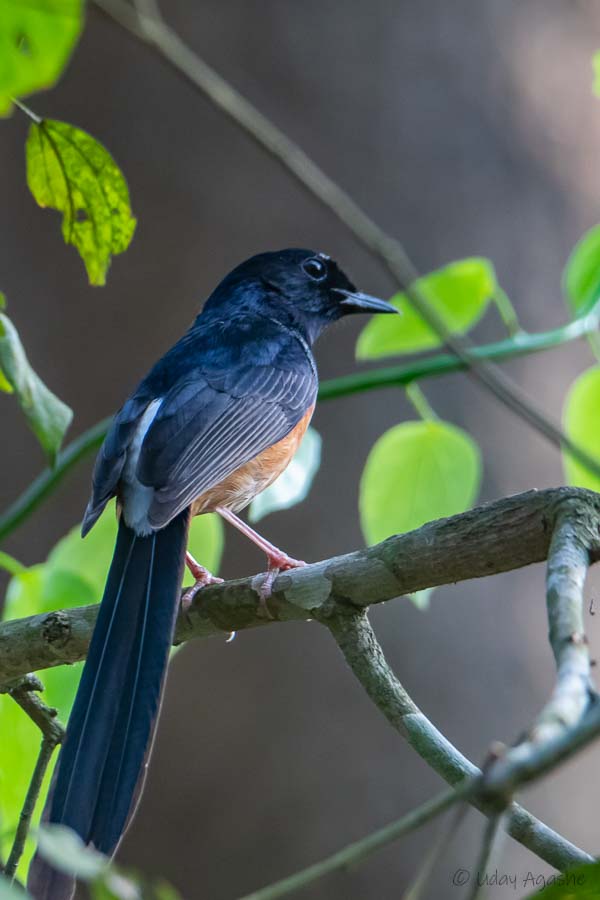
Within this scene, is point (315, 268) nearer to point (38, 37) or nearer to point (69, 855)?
point (38, 37)

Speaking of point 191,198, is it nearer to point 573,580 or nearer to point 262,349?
point 262,349

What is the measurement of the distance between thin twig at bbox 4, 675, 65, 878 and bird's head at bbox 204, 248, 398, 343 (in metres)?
1.88

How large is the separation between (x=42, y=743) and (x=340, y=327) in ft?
12.0

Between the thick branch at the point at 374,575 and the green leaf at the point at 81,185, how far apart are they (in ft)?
1.98

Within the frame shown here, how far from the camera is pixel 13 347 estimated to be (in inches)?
55.2

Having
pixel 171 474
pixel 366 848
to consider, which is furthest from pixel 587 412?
pixel 366 848

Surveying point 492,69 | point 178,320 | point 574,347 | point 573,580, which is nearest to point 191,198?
point 178,320

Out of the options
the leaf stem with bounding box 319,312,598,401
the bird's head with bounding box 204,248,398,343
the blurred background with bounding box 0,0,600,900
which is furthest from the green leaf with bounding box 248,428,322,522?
the blurred background with bounding box 0,0,600,900

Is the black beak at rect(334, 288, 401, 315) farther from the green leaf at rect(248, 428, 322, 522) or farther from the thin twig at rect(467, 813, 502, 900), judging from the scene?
the thin twig at rect(467, 813, 502, 900)

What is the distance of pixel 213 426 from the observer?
2.59m

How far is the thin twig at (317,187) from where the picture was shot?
0.94m

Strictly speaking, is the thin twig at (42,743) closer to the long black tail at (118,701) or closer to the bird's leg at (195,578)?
the long black tail at (118,701)

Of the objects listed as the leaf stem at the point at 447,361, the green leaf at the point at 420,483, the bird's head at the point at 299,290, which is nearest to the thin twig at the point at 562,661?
the green leaf at the point at 420,483

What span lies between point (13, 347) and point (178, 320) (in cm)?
387
